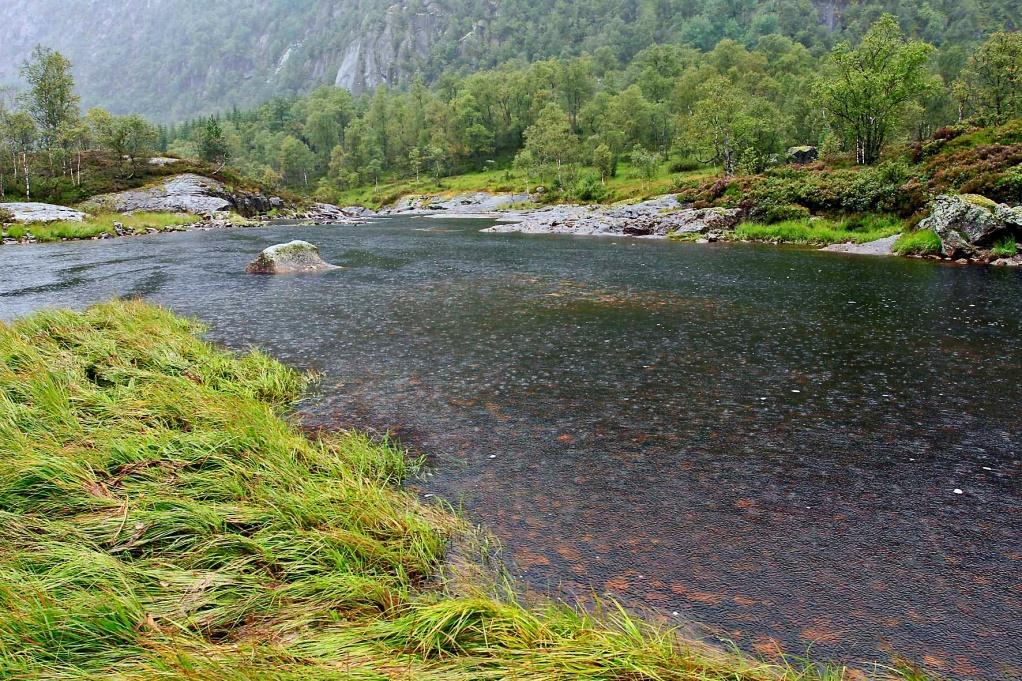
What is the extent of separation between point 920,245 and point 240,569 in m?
40.3

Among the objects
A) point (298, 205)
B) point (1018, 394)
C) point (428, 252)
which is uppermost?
point (298, 205)

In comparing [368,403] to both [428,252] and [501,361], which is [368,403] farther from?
[428,252]

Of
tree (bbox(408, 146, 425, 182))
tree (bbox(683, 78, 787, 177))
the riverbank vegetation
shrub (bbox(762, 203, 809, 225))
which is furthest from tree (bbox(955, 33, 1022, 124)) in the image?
tree (bbox(408, 146, 425, 182))

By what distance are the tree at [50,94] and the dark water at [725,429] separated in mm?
91320

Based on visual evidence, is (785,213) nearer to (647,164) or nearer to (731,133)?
(731,133)

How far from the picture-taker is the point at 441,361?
14.5 m

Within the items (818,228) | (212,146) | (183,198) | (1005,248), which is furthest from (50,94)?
(1005,248)

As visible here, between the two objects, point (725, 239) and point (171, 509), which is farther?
point (725, 239)

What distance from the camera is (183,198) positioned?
84.1 metres

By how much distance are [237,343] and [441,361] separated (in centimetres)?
633

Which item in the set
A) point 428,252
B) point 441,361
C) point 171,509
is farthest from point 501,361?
point 428,252

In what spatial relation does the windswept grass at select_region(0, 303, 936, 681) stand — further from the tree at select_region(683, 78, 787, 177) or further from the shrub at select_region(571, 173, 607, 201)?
the shrub at select_region(571, 173, 607, 201)

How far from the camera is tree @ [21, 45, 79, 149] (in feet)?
294

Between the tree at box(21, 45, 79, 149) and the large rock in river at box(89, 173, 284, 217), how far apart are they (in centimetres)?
1969
